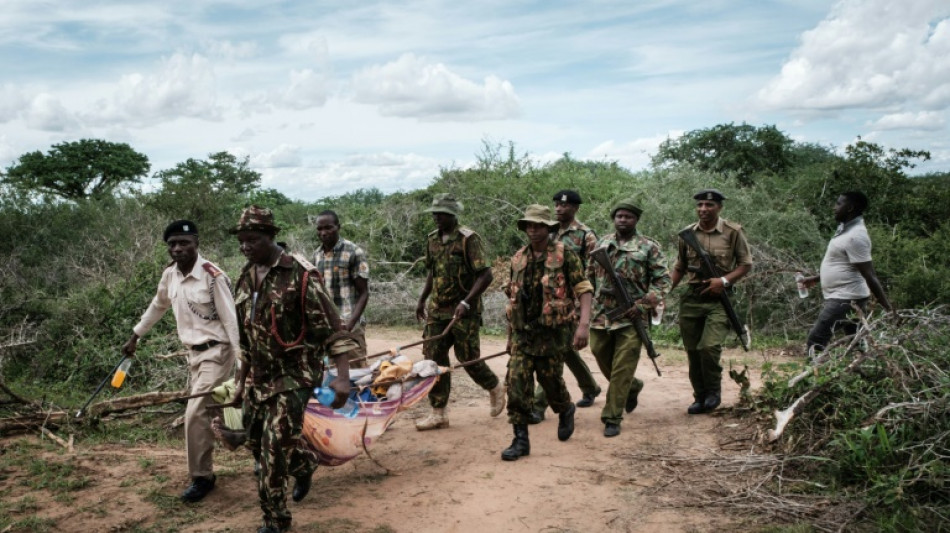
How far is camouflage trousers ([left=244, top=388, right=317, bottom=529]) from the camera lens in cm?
399

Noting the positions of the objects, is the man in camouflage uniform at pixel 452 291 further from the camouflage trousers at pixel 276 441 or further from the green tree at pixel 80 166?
the green tree at pixel 80 166

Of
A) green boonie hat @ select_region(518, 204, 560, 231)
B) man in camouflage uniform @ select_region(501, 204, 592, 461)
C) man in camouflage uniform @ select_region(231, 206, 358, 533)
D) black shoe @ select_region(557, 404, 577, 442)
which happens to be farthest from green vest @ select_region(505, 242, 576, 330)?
man in camouflage uniform @ select_region(231, 206, 358, 533)

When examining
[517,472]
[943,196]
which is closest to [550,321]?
[517,472]

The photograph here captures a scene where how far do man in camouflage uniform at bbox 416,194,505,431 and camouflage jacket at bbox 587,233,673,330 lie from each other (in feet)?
3.11

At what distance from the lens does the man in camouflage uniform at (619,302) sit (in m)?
5.93

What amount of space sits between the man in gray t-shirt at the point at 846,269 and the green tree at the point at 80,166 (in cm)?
2459

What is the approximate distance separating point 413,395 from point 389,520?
117 cm

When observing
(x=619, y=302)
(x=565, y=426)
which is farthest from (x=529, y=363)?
(x=619, y=302)

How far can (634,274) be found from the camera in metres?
6.14

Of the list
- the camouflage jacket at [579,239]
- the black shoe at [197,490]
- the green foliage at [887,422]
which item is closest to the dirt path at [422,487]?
the black shoe at [197,490]

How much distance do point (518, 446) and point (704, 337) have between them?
1978 mm

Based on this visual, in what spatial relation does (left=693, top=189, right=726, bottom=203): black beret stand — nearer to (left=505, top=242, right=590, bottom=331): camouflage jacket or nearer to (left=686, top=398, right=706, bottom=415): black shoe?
(left=505, top=242, right=590, bottom=331): camouflage jacket

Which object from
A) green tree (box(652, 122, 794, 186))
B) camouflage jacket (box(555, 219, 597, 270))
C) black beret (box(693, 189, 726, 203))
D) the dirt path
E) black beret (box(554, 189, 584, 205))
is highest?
green tree (box(652, 122, 794, 186))

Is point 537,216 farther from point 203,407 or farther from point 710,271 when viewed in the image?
point 203,407
